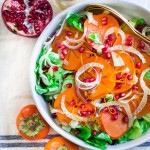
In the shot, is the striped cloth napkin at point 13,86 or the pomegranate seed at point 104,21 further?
the striped cloth napkin at point 13,86

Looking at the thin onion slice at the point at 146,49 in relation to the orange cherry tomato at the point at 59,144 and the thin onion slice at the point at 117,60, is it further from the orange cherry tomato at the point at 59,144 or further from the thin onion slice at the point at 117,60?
the orange cherry tomato at the point at 59,144

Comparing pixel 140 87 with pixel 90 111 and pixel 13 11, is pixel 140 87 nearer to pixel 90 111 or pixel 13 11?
pixel 90 111

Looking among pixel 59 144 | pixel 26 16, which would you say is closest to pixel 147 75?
pixel 59 144

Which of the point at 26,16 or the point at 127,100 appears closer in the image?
the point at 127,100

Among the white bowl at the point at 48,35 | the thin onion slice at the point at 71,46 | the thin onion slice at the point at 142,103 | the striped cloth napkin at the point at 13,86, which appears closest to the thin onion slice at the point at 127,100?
the thin onion slice at the point at 142,103

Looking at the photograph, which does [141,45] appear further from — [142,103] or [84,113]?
[84,113]

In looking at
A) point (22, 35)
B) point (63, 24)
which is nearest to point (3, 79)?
point (22, 35)
